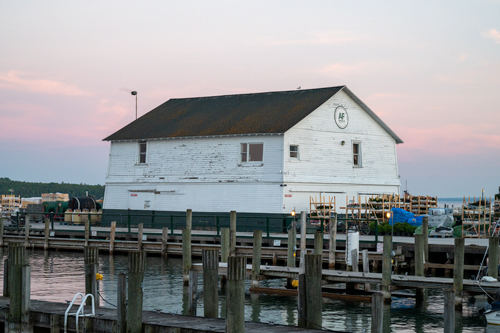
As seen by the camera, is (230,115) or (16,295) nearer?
(16,295)

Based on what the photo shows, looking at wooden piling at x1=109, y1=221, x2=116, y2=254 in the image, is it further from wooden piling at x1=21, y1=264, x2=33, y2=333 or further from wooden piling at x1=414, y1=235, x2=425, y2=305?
wooden piling at x1=21, y1=264, x2=33, y2=333

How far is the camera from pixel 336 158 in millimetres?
42531

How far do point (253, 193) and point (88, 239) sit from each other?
10180 mm

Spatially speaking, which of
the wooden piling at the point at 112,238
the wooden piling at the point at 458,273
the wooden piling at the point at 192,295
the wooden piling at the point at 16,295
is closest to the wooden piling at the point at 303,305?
the wooden piling at the point at 192,295

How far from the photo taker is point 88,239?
117 feet

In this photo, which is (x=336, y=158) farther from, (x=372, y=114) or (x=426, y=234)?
(x=426, y=234)

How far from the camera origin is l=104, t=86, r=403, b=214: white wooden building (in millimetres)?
40156

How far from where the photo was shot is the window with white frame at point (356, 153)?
144 feet

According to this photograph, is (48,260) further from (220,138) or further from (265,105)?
(265,105)

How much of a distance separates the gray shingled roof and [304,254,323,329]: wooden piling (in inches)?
1057

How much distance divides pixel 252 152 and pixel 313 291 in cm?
3031

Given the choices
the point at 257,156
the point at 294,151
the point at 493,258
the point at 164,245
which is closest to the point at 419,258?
the point at 493,258

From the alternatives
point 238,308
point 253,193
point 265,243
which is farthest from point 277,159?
point 238,308

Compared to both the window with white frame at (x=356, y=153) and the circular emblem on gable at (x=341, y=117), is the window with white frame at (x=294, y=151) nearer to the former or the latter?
the circular emblem on gable at (x=341, y=117)
